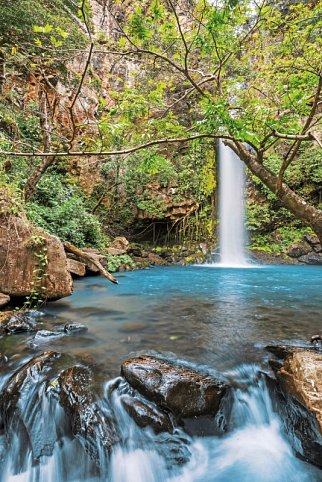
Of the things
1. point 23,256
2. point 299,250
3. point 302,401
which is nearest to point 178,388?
point 302,401

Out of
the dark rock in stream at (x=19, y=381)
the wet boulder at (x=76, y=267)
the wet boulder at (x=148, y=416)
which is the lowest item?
the wet boulder at (x=148, y=416)

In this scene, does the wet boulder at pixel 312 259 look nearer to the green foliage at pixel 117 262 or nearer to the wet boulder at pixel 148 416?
the green foliage at pixel 117 262

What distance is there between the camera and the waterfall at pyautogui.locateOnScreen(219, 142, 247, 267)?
54.6 ft

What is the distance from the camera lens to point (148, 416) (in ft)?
8.05

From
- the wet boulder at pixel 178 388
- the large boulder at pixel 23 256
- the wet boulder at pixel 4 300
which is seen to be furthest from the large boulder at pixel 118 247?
the wet boulder at pixel 178 388

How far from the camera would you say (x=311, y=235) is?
15055 millimetres

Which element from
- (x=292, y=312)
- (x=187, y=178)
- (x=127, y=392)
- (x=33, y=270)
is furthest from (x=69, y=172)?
(x=127, y=392)

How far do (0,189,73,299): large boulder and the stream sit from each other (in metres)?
0.60

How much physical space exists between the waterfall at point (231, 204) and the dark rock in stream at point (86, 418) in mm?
14346

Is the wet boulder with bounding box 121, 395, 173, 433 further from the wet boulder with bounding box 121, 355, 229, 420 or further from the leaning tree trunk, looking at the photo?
the leaning tree trunk

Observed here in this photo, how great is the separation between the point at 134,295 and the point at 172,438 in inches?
181

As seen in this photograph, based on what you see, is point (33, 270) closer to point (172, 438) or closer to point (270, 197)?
point (172, 438)

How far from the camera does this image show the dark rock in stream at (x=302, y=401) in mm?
2170

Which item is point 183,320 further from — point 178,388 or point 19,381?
point 19,381
